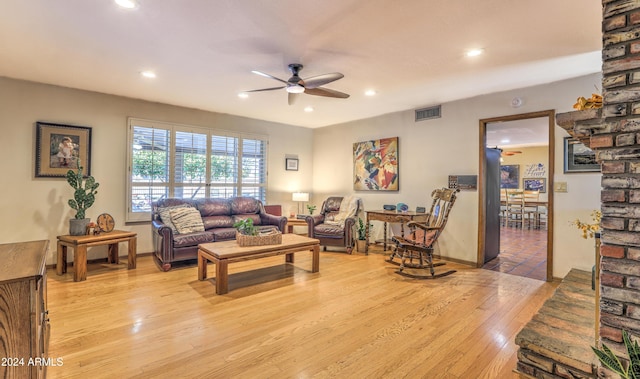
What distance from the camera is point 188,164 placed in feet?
17.7

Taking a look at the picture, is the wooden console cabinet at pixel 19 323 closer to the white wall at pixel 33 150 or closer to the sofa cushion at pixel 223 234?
the sofa cushion at pixel 223 234

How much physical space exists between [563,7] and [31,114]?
6.03 m

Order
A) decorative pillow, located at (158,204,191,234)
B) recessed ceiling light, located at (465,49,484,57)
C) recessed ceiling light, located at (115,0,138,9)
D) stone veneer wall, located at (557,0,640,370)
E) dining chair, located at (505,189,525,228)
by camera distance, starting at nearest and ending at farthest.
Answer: stone veneer wall, located at (557,0,640,370)
recessed ceiling light, located at (115,0,138,9)
recessed ceiling light, located at (465,49,484,57)
decorative pillow, located at (158,204,191,234)
dining chair, located at (505,189,525,228)

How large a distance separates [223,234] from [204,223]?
1.69 ft

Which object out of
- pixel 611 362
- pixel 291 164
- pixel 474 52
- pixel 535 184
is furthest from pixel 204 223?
pixel 535 184

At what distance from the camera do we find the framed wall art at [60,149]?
13.5 ft

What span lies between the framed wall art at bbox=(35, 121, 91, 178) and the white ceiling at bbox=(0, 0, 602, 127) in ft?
2.11

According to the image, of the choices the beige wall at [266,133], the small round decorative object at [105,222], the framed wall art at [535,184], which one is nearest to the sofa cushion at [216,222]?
the beige wall at [266,133]

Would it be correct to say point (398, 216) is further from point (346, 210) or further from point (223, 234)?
point (223, 234)

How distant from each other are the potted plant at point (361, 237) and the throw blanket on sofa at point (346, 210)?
0.27 meters

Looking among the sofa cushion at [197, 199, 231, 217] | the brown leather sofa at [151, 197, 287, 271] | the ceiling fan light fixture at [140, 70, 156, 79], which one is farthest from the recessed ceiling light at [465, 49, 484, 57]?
the sofa cushion at [197, 199, 231, 217]

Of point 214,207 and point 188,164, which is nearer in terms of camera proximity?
point 214,207

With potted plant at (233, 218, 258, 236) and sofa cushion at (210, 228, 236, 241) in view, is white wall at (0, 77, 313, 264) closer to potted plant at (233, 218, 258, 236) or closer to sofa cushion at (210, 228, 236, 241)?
sofa cushion at (210, 228, 236, 241)

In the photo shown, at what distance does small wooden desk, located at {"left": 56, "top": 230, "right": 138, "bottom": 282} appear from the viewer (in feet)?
12.0
